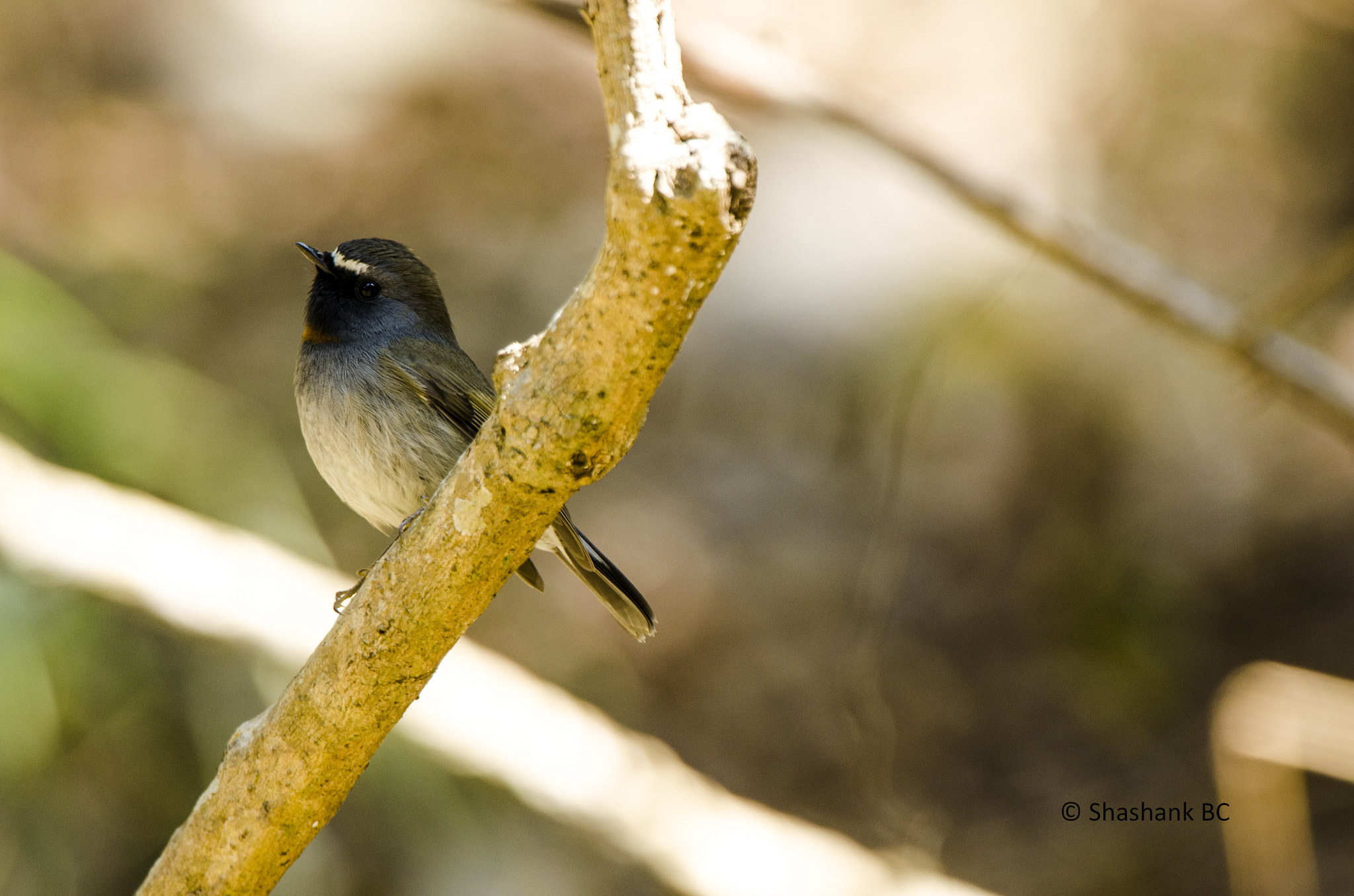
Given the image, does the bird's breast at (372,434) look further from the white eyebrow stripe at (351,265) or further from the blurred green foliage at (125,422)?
the blurred green foliage at (125,422)

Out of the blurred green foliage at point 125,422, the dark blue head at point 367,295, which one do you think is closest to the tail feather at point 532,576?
the dark blue head at point 367,295

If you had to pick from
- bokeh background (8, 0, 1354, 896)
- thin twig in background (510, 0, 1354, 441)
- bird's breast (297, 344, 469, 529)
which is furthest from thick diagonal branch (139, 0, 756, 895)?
thin twig in background (510, 0, 1354, 441)

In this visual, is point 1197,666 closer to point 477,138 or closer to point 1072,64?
point 1072,64

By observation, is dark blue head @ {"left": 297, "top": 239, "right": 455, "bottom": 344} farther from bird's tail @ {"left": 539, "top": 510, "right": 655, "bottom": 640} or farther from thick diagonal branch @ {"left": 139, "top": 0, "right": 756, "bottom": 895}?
thick diagonal branch @ {"left": 139, "top": 0, "right": 756, "bottom": 895}

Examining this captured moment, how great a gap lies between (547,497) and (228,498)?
12.6 feet

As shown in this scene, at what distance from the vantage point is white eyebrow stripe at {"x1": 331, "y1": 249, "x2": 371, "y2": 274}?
3416mm

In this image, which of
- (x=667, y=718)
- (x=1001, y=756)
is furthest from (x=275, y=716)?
(x=1001, y=756)

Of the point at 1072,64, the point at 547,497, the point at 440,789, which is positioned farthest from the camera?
the point at 1072,64

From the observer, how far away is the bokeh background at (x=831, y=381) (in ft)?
19.4

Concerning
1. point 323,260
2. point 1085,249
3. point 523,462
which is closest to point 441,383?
point 323,260

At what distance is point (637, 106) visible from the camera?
63.6 inches

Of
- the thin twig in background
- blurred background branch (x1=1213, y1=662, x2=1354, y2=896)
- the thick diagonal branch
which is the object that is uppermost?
the thin twig in background

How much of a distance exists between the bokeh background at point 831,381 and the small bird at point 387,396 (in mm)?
2112

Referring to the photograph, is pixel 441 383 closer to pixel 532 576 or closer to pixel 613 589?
pixel 532 576
